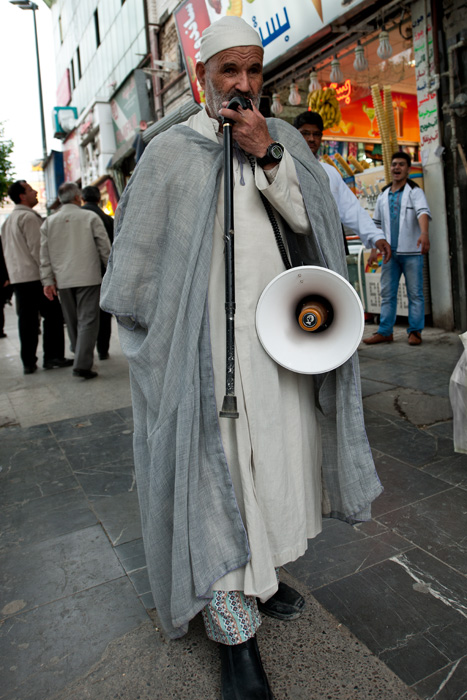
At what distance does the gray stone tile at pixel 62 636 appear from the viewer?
1.73 m

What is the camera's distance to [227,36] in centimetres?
157

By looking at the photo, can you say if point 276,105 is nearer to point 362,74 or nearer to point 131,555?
point 362,74

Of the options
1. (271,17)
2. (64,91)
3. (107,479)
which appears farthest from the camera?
(64,91)

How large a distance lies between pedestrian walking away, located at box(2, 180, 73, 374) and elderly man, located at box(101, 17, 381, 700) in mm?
5053

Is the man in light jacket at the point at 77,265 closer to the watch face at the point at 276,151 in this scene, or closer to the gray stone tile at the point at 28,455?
the gray stone tile at the point at 28,455

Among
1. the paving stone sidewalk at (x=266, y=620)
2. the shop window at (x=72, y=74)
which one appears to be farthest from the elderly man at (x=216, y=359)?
the shop window at (x=72, y=74)

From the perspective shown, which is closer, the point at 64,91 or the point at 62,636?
the point at 62,636

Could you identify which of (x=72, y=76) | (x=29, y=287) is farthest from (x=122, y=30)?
(x=29, y=287)

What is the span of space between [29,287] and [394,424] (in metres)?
4.65

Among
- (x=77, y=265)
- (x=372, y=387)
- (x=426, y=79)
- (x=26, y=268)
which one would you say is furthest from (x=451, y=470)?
(x=26, y=268)

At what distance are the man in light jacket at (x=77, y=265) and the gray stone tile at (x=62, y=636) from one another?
154 inches

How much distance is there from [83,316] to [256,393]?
4.60 metres

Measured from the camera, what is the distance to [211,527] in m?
1.59

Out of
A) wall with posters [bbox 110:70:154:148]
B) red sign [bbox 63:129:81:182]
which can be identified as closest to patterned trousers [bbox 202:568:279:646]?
wall with posters [bbox 110:70:154:148]
